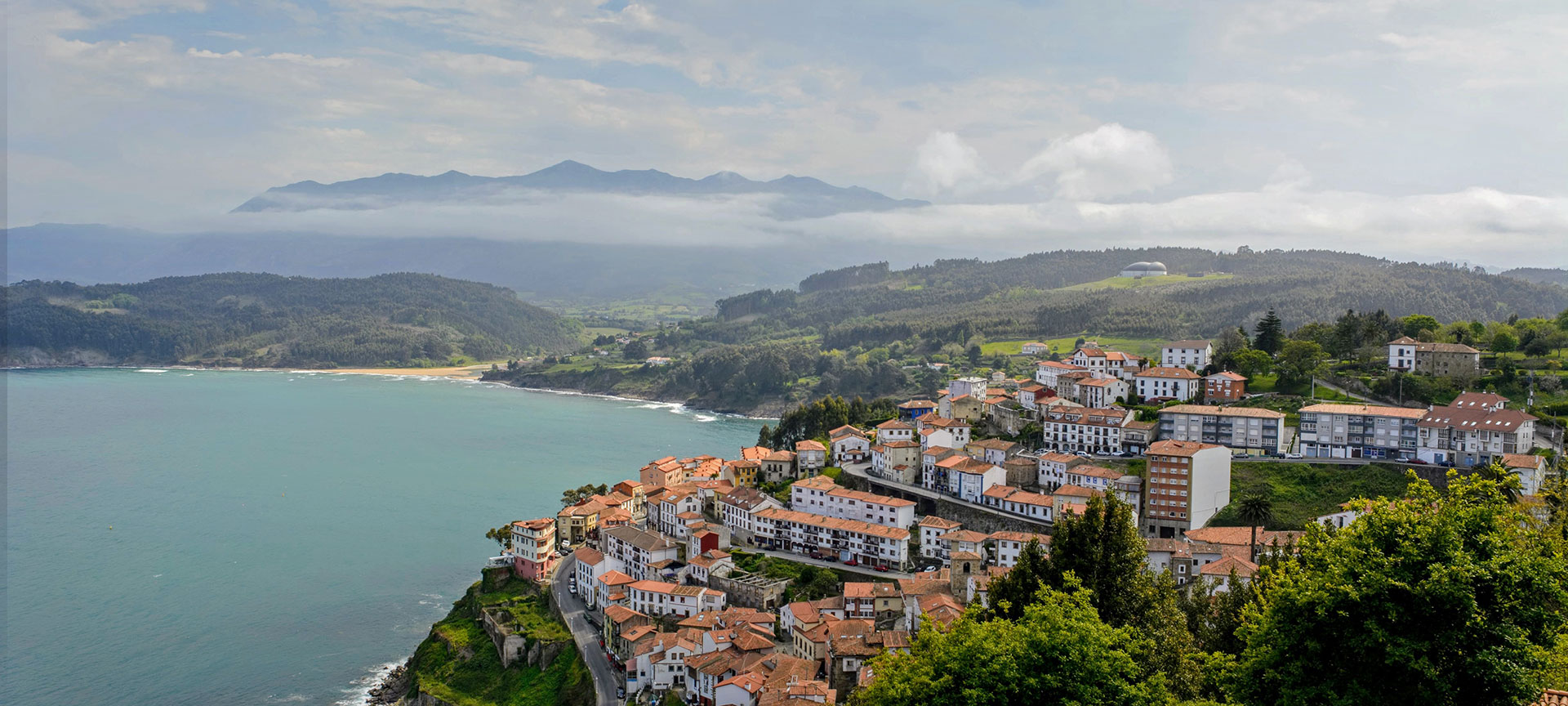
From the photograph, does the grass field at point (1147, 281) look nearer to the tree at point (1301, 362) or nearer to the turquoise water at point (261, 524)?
the turquoise water at point (261, 524)

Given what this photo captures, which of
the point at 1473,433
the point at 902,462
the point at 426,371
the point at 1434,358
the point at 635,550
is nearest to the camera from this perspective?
the point at 1473,433

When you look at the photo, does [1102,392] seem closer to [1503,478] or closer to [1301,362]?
[1301,362]

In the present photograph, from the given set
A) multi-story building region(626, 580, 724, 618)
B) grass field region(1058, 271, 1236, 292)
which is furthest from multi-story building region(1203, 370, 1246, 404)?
grass field region(1058, 271, 1236, 292)

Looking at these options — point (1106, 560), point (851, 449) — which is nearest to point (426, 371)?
point (851, 449)

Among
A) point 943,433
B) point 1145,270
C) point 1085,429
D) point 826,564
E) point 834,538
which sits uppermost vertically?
point 1145,270

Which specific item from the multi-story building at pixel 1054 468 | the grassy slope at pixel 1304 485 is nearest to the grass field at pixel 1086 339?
the multi-story building at pixel 1054 468

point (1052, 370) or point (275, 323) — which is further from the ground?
point (1052, 370)

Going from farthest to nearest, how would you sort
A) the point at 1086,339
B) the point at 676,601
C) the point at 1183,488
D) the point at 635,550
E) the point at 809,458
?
the point at 1086,339 < the point at 809,458 < the point at 635,550 < the point at 1183,488 < the point at 676,601
